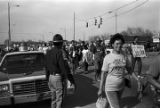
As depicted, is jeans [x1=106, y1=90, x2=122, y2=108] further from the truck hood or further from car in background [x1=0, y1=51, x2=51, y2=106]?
the truck hood

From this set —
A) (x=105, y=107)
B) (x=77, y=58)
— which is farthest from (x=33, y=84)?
(x=77, y=58)

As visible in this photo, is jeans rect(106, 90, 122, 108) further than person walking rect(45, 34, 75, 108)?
No

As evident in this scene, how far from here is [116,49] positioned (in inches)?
174

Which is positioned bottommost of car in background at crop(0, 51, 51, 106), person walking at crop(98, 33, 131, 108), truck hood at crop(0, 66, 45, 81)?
car in background at crop(0, 51, 51, 106)

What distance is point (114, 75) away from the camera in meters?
4.33

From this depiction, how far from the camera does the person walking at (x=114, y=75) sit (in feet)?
14.1

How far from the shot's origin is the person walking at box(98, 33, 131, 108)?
14.1 feet

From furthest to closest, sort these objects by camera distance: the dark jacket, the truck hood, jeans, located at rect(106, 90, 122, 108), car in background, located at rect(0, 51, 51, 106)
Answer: the truck hood, car in background, located at rect(0, 51, 51, 106), the dark jacket, jeans, located at rect(106, 90, 122, 108)

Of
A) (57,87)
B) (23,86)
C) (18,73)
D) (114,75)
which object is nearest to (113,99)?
(114,75)

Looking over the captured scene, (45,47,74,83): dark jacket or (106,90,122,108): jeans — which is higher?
(45,47,74,83): dark jacket

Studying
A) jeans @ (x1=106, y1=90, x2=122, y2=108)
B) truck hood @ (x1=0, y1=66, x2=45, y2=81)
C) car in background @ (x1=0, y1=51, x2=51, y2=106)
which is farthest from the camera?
truck hood @ (x1=0, y1=66, x2=45, y2=81)

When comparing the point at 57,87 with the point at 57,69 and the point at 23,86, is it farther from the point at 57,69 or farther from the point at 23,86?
the point at 23,86

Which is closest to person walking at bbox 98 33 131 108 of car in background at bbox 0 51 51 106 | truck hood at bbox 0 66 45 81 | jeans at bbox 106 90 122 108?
jeans at bbox 106 90 122 108

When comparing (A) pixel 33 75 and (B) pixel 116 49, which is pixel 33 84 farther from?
(B) pixel 116 49
